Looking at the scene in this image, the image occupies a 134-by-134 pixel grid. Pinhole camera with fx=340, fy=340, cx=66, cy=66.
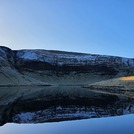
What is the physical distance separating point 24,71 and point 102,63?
2627cm

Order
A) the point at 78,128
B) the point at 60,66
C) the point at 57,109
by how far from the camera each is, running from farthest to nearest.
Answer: the point at 60,66
the point at 57,109
the point at 78,128

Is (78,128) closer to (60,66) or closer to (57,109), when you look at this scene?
(57,109)

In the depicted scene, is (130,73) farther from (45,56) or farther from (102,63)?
(45,56)

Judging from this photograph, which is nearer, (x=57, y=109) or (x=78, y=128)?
(x=78, y=128)

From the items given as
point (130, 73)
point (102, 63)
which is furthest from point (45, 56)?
point (130, 73)

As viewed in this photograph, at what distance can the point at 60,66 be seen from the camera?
4099 inches

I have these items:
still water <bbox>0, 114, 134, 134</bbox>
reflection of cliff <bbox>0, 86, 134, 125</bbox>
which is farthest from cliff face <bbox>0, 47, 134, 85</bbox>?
still water <bbox>0, 114, 134, 134</bbox>

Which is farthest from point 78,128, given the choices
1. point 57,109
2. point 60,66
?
point 60,66

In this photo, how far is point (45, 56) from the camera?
4139 inches

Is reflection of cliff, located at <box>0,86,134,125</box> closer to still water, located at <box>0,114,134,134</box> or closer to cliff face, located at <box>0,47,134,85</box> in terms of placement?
still water, located at <box>0,114,134,134</box>

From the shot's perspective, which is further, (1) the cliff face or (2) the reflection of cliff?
(1) the cliff face

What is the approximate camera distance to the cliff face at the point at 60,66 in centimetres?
9699

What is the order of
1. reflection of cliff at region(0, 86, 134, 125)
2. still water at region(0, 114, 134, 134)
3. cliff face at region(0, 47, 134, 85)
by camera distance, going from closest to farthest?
still water at region(0, 114, 134, 134) → reflection of cliff at region(0, 86, 134, 125) → cliff face at region(0, 47, 134, 85)

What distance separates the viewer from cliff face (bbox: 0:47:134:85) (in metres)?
97.0
